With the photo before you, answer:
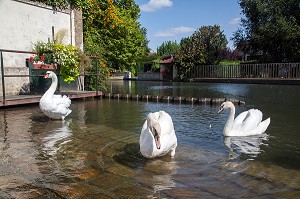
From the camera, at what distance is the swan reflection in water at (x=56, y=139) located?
206 inches

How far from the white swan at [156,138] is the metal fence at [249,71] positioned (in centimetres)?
2887


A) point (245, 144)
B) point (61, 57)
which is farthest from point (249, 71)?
point (245, 144)

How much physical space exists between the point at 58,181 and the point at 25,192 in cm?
45

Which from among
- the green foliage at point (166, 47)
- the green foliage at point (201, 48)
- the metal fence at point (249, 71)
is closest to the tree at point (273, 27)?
the metal fence at point (249, 71)

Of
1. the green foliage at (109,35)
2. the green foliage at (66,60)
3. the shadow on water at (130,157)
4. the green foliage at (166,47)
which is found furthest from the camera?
the green foliage at (166,47)

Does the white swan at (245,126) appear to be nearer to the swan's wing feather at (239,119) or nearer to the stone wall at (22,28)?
the swan's wing feather at (239,119)

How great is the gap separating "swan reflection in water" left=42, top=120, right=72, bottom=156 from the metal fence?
2832cm

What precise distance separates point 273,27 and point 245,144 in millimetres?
29671

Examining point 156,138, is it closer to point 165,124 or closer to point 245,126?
point 165,124

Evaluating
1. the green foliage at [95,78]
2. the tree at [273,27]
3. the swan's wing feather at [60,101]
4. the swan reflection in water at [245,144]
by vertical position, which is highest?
the tree at [273,27]

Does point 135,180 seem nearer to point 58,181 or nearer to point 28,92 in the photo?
point 58,181

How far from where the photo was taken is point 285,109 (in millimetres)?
10594

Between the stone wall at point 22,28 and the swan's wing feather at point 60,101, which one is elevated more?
the stone wall at point 22,28

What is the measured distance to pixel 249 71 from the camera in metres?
33.8
